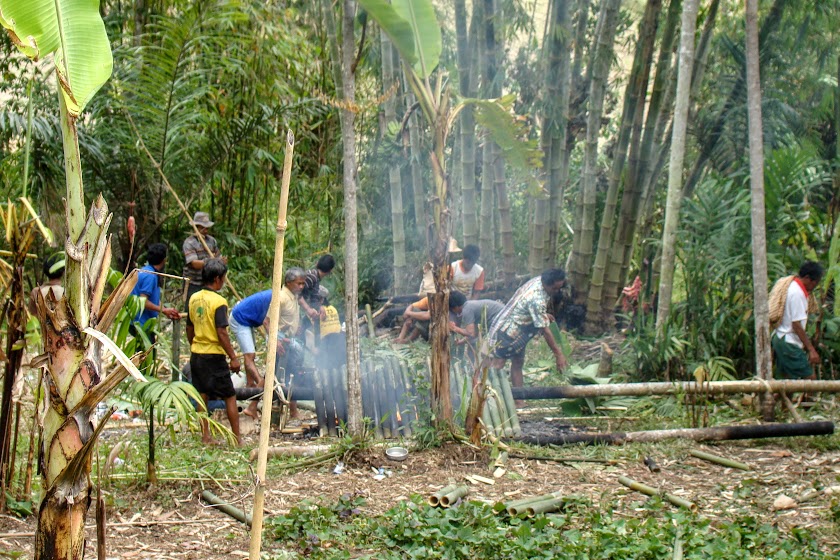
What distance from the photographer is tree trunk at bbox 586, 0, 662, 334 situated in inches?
344

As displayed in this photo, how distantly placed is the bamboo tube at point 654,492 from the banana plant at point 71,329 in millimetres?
3278

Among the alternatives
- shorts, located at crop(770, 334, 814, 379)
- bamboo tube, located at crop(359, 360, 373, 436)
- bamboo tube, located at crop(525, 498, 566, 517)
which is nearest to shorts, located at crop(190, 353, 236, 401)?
bamboo tube, located at crop(359, 360, 373, 436)

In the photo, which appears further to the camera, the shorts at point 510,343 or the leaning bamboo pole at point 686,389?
the shorts at point 510,343

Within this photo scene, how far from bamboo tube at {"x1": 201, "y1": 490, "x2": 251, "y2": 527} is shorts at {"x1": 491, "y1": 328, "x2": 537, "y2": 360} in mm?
3405

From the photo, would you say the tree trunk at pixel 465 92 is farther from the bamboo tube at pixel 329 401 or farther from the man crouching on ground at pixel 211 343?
the man crouching on ground at pixel 211 343

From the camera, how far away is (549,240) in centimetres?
1027

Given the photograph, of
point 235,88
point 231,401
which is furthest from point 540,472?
point 235,88

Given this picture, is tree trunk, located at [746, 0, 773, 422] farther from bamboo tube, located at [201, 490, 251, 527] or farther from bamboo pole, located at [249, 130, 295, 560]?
bamboo pole, located at [249, 130, 295, 560]

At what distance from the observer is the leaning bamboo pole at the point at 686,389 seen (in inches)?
245

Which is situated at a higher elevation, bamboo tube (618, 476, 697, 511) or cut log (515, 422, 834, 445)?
cut log (515, 422, 834, 445)

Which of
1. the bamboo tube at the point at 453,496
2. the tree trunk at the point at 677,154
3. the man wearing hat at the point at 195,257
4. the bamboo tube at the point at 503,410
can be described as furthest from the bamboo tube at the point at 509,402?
the man wearing hat at the point at 195,257

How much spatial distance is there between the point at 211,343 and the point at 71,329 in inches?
137

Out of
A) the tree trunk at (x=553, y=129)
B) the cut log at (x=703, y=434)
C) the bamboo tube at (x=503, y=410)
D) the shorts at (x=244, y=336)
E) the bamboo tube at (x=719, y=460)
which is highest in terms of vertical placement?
the tree trunk at (x=553, y=129)

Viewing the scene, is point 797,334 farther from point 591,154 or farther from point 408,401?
point 591,154
